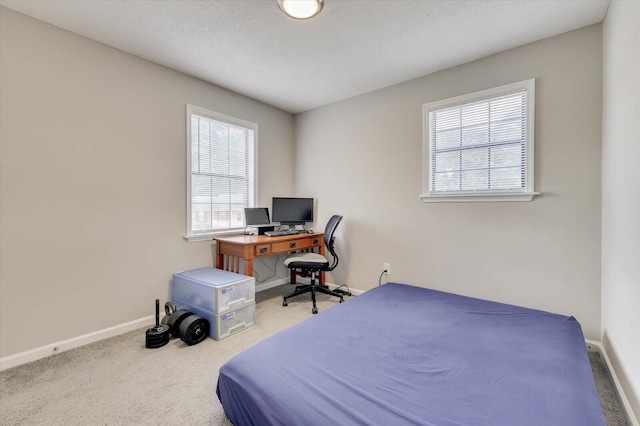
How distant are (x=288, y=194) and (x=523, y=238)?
9.63ft

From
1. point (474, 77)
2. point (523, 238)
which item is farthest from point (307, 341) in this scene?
point (474, 77)

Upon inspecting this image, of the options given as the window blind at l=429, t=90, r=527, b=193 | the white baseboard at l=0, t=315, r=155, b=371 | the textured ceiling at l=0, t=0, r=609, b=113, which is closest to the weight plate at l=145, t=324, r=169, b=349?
the white baseboard at l=0, t=315, r=155, b=371

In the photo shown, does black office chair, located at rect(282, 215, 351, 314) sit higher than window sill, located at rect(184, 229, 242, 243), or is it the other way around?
window sill, located at rect(184, 229, 242, 243)

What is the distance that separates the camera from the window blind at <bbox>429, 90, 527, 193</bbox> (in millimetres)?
2500

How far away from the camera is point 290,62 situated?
2750 millimetres

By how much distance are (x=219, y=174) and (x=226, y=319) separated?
171 centimetres

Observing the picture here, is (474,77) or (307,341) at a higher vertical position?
(474,77)

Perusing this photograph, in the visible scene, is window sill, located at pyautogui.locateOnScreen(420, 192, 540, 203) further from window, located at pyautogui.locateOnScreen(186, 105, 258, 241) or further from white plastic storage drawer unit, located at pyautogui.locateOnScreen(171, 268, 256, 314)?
window, located at pyautogui.locateOnScreen(186, 105, 258, 241)

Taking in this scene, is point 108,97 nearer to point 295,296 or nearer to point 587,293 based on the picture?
point 295,296

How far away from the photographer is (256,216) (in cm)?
359

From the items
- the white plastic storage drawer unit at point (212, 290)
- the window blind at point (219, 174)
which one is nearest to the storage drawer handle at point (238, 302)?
the white plastic storage drawer unit at point (212, 290)

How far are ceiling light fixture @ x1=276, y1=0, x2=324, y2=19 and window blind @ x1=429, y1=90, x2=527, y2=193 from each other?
167 cm

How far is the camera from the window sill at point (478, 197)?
2.43 meters

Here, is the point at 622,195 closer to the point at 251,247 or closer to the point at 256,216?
the point at 251,247
